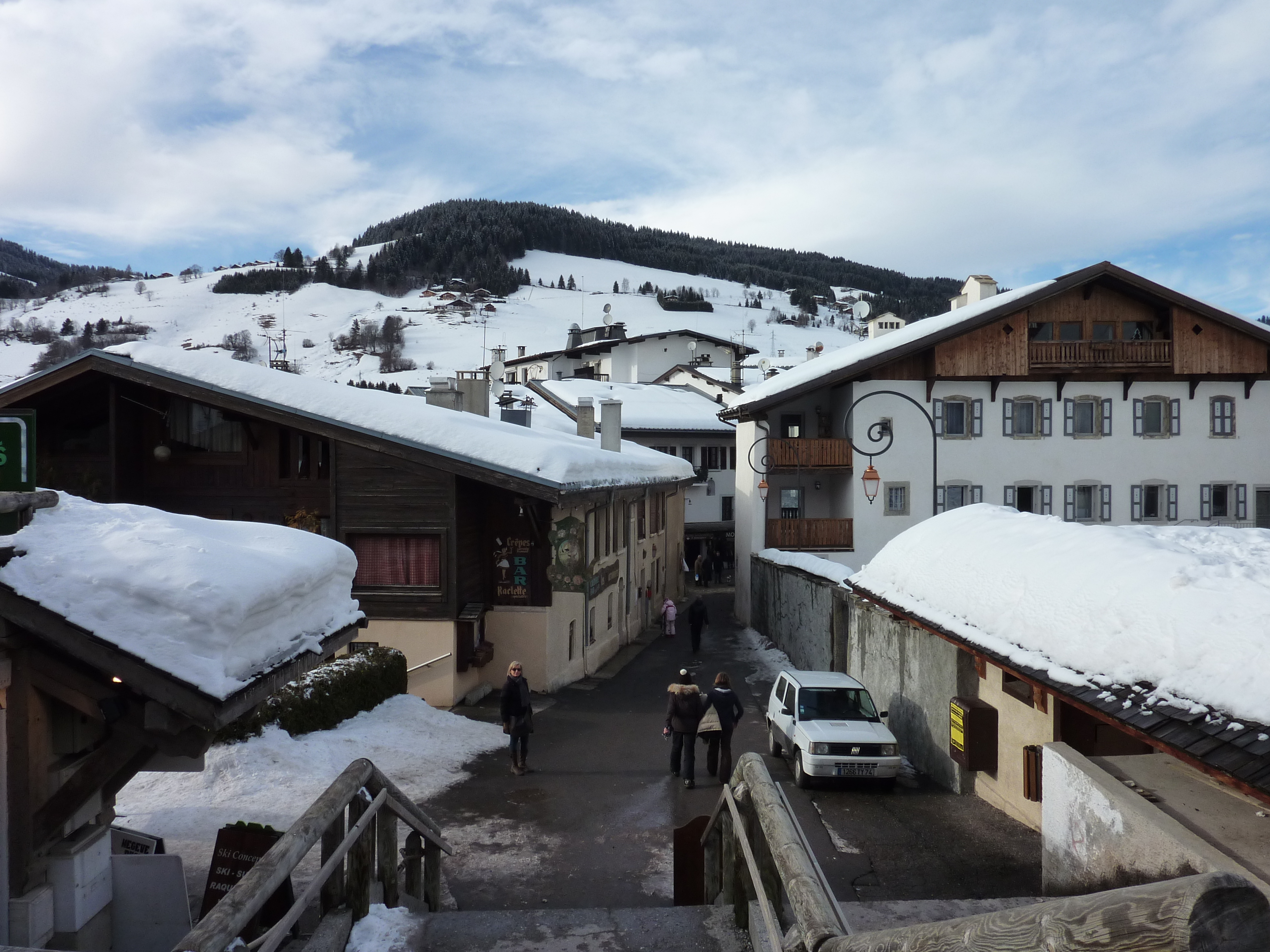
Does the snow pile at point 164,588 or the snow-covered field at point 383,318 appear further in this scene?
the snow-covered field at point 383,318

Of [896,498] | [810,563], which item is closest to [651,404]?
[896,498]

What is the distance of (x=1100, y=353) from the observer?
3244cm

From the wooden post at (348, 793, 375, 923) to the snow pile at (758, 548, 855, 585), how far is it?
643 inches

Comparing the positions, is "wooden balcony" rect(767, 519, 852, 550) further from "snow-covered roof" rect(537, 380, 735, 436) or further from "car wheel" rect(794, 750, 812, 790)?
"car wheel" rect(794, 750, 812, 790)

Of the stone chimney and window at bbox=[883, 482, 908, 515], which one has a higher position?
the stone chimney

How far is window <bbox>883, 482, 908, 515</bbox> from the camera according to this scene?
3259cm

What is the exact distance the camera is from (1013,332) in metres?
32.5

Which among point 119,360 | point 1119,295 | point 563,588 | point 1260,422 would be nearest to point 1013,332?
point 1119,295

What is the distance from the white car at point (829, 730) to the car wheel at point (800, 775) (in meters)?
0.01

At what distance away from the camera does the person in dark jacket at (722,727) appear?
14.5 m

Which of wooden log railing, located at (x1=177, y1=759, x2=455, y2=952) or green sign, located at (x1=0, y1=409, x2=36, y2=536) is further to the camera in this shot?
green sign, located at (x1=0, y1=409, x2=36, y2=536)

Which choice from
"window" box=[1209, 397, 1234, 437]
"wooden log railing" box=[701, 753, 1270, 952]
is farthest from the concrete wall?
"window" box=[1209, 397, 1234, 437]

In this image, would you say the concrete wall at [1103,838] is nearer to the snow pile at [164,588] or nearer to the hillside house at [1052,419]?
the snow pile at [164,588]

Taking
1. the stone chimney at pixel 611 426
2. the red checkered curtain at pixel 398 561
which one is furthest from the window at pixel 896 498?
the red checkered curtain at pixel 398 561
